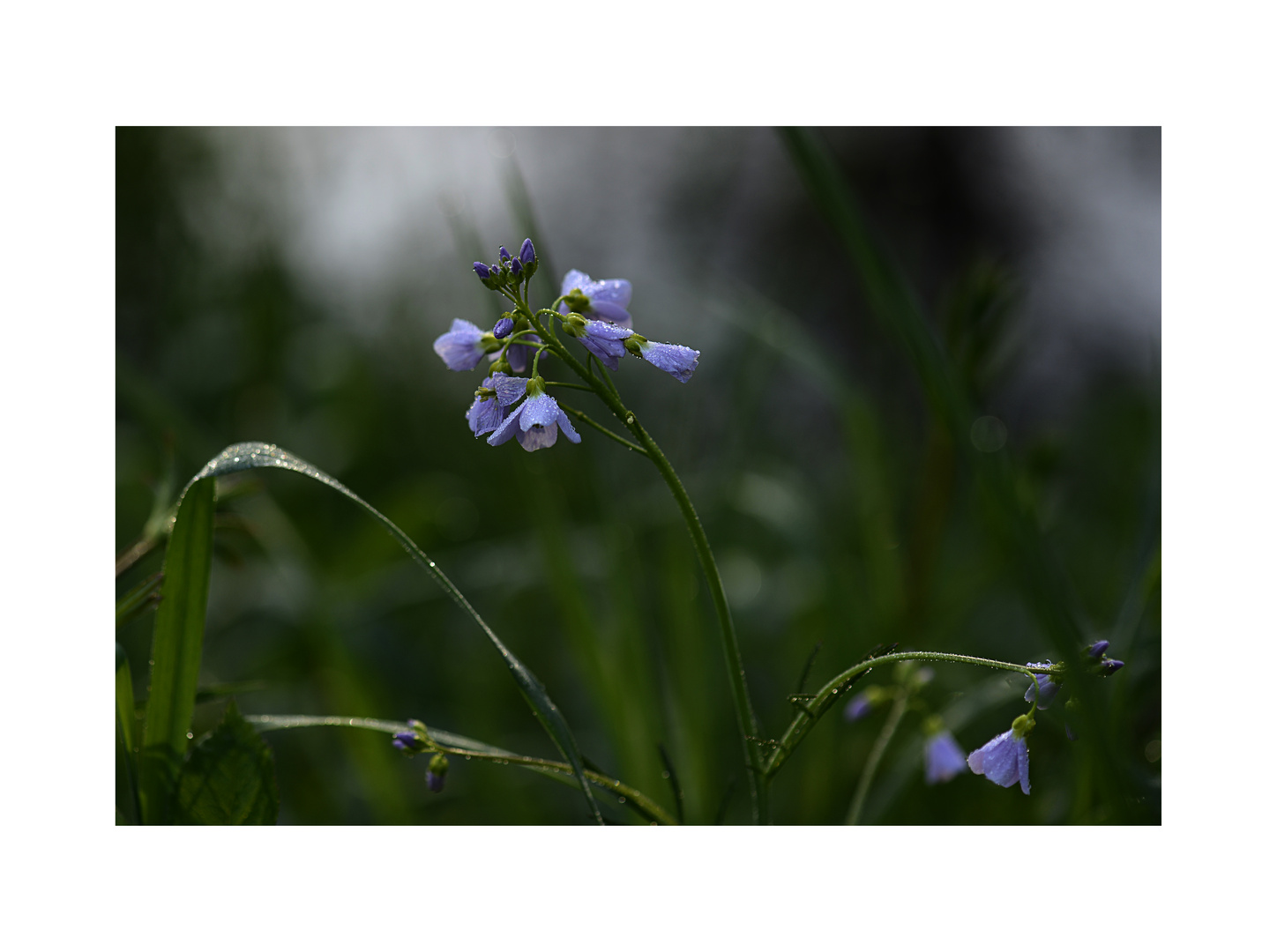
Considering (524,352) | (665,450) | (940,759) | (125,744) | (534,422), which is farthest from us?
(665,450)

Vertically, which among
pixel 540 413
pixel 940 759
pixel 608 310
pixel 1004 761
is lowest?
pixel 940 759

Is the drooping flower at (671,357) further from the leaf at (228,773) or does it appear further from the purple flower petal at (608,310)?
the leaf at (228,773)

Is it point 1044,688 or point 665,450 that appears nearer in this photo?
point 1044,688

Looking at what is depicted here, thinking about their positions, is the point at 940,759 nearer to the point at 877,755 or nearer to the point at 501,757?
the point at 877,755

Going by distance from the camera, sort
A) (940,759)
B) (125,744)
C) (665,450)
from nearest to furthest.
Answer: (125,744)
(940,759)
(665,450)

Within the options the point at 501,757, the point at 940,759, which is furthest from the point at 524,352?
the point at 940,759

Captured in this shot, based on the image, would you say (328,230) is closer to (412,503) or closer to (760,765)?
(412,503)

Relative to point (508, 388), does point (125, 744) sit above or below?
below
